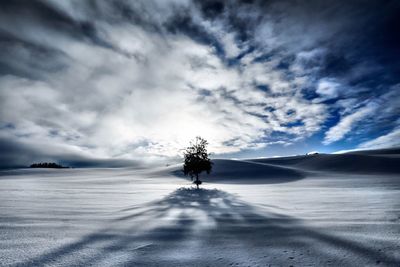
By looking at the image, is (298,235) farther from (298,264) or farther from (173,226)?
(173,226)

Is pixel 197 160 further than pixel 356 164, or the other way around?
pixel 356 164

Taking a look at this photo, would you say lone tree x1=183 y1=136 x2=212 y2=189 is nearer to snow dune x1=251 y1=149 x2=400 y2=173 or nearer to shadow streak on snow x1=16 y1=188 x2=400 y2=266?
shadow streak on snow x1=16 y1=188 x2=400 y2=266

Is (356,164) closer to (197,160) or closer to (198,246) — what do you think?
(197,160)

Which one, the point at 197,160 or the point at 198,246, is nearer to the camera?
the point at 198,246

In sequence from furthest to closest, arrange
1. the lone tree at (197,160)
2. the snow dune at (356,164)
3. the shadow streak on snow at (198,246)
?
1. the snow dune at (356,164)
2. the lone tree at (197,160)
3. the shadow streak on snow at (198,246)

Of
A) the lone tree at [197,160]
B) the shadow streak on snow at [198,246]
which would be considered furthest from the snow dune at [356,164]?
the shadow streak on snow at [198,246]

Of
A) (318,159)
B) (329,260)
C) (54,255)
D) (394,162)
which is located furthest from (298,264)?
(318,159)

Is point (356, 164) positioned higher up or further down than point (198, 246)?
higher up

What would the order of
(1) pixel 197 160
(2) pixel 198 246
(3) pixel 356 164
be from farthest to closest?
1. (3) pixel 356 164
2. (1) pixel 197 160
3. (2) pixel 198 246

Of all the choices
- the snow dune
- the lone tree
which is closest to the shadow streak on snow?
the lone tree

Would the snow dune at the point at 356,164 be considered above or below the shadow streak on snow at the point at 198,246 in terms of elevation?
above

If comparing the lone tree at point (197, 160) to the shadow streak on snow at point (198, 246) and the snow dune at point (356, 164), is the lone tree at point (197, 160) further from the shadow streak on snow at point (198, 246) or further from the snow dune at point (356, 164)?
the snow dune at point (356, 164)

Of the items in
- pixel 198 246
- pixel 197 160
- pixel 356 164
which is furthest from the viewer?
pixel 356 164

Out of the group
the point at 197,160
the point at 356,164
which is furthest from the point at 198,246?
the point at 356,164
